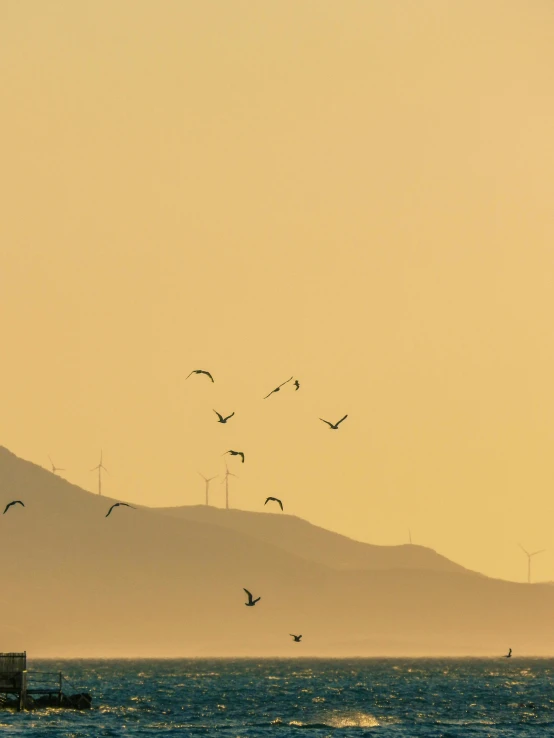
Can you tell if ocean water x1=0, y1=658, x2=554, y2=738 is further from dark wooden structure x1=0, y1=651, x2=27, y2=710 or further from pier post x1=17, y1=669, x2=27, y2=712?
dark wooden structure x1=0, y1=651, x2=27, y2=710

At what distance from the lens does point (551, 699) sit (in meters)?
198

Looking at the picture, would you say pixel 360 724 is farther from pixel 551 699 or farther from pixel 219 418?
pixel 551 699

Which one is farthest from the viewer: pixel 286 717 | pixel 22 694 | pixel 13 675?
pixel 286 717

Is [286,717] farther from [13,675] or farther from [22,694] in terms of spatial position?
[13,675]

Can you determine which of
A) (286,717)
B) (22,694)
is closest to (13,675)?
(22,694)

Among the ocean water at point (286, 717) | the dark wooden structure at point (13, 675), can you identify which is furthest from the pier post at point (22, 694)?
the ocean water at point (286, 717)

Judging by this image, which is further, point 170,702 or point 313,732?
point 170,702

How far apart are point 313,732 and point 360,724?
9.61m

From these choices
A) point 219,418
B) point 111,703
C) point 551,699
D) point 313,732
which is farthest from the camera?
point 551,699

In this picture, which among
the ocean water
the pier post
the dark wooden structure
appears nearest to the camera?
the ocean water

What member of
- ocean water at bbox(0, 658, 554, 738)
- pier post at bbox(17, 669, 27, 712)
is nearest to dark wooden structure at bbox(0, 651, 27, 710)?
pier post at bbox(17, 669, 27, 712)

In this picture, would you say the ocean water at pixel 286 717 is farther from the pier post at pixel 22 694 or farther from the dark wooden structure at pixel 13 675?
the dark wooden structure at pixel 13 675

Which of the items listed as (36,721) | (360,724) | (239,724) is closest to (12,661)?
(36,721)

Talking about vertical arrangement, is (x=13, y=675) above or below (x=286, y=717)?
above
